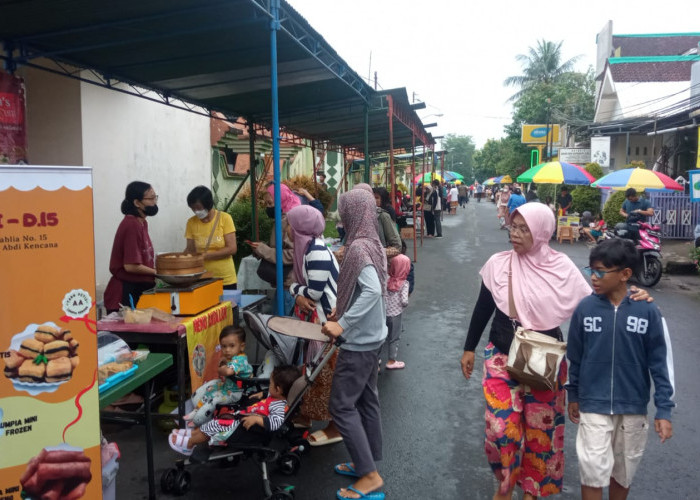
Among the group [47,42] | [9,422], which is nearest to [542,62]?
[47,42]

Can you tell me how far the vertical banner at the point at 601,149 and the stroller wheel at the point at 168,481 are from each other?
21.2 metres

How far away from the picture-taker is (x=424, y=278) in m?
11.7

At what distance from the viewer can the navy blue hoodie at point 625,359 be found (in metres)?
2.83

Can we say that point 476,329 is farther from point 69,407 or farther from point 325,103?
point 325,103

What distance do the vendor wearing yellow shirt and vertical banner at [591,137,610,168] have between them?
62.8 feet

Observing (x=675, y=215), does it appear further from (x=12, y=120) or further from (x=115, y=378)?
(x=115, y=378)

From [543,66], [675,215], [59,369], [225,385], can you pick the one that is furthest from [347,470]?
[543,66]

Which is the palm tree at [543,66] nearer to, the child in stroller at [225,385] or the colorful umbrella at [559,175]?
the colorful umbrella at [559,175]

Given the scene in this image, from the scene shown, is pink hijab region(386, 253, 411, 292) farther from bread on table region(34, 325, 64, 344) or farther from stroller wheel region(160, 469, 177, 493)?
bread on table region(34, 325, 64, 344)

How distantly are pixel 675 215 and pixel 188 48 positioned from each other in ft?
53.3

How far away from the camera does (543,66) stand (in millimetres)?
50812

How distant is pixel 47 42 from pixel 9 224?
4.11 meters

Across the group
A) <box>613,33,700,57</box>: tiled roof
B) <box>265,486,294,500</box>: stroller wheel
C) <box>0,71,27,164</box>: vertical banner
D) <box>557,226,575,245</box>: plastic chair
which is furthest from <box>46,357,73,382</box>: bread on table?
<box>613,33,700,57</box>: tiled roof

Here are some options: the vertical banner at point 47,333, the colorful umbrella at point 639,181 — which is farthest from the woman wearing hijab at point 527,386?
the colorful umbrella at point 639,181
